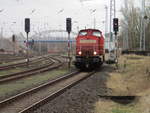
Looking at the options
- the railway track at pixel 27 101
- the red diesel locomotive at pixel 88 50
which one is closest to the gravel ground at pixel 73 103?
the railway track at pixel 27 101

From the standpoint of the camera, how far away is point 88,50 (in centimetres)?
2838

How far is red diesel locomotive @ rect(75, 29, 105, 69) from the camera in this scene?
27984 millimetres

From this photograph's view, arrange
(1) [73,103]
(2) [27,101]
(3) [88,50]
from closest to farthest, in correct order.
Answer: (1) [73,103] < (2) [27,101] < (3) [88,50]

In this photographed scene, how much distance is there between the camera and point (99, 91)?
15.9m

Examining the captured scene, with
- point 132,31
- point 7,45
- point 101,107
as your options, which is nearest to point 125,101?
point 101,107

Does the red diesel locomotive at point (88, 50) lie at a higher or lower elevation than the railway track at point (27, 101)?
higher

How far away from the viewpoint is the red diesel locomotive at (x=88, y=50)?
2798cm

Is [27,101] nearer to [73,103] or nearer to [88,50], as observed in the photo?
[73,103]

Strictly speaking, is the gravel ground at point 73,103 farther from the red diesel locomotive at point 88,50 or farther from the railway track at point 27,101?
the red diesel locomotive at point 88,50

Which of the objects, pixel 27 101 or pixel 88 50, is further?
pixel 88 50

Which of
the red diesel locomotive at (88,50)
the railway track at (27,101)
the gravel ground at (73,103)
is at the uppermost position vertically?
the red diesel locomotive at (88,50)

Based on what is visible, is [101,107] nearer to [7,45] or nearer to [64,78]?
[64,78]

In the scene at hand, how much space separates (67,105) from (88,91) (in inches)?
158

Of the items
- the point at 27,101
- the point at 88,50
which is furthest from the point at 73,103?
the point at 88,50
